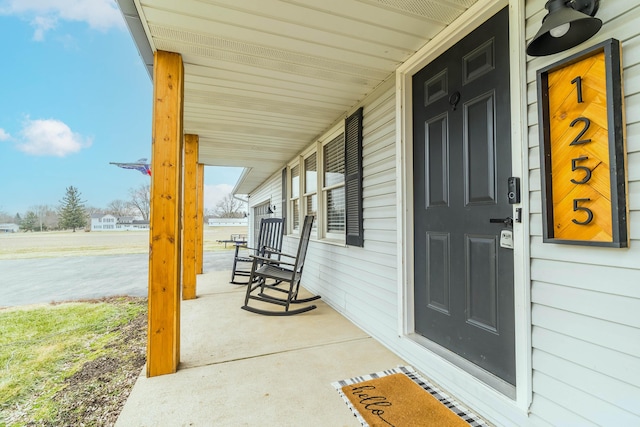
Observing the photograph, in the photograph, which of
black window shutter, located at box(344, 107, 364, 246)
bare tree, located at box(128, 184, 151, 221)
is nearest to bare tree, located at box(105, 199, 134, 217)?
bare tree, located at box(128, 184, 151, 221)

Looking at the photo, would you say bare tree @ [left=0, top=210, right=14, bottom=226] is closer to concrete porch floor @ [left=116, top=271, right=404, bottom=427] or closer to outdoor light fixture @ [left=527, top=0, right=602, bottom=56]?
concrete porch floor @ [left=116, top=271, right=404, bottom=427]

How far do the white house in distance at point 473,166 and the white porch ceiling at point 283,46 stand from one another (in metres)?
0.01

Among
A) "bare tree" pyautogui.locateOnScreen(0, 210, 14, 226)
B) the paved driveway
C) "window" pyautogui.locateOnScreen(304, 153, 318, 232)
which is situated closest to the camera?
"window" pyautogui.locateOnScreen(304, 153, 318, 232)

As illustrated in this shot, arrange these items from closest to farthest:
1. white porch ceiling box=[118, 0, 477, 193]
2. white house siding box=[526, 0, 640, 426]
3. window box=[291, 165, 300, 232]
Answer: white house siding box=[526, 0, 640, 426]
white porch ceiling box=[118, 0, 477, 193]
window box=[291, 165, 300, 232]

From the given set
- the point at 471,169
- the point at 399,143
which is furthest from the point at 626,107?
the point at 399,143

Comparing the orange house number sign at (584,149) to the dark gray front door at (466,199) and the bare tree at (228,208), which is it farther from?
the bare tree at (228,208)

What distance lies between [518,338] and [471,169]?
942 millimetres

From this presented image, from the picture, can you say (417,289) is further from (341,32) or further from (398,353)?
(341,32)

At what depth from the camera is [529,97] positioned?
1.38 meters

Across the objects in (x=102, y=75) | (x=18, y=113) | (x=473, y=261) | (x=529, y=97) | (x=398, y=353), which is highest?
(x=102, y=75)

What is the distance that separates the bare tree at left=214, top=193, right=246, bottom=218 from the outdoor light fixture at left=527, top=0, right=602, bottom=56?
27668 mm

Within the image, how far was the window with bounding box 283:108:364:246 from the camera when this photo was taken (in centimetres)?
303

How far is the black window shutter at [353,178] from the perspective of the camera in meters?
2.93

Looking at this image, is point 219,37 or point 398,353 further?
point 398,353
